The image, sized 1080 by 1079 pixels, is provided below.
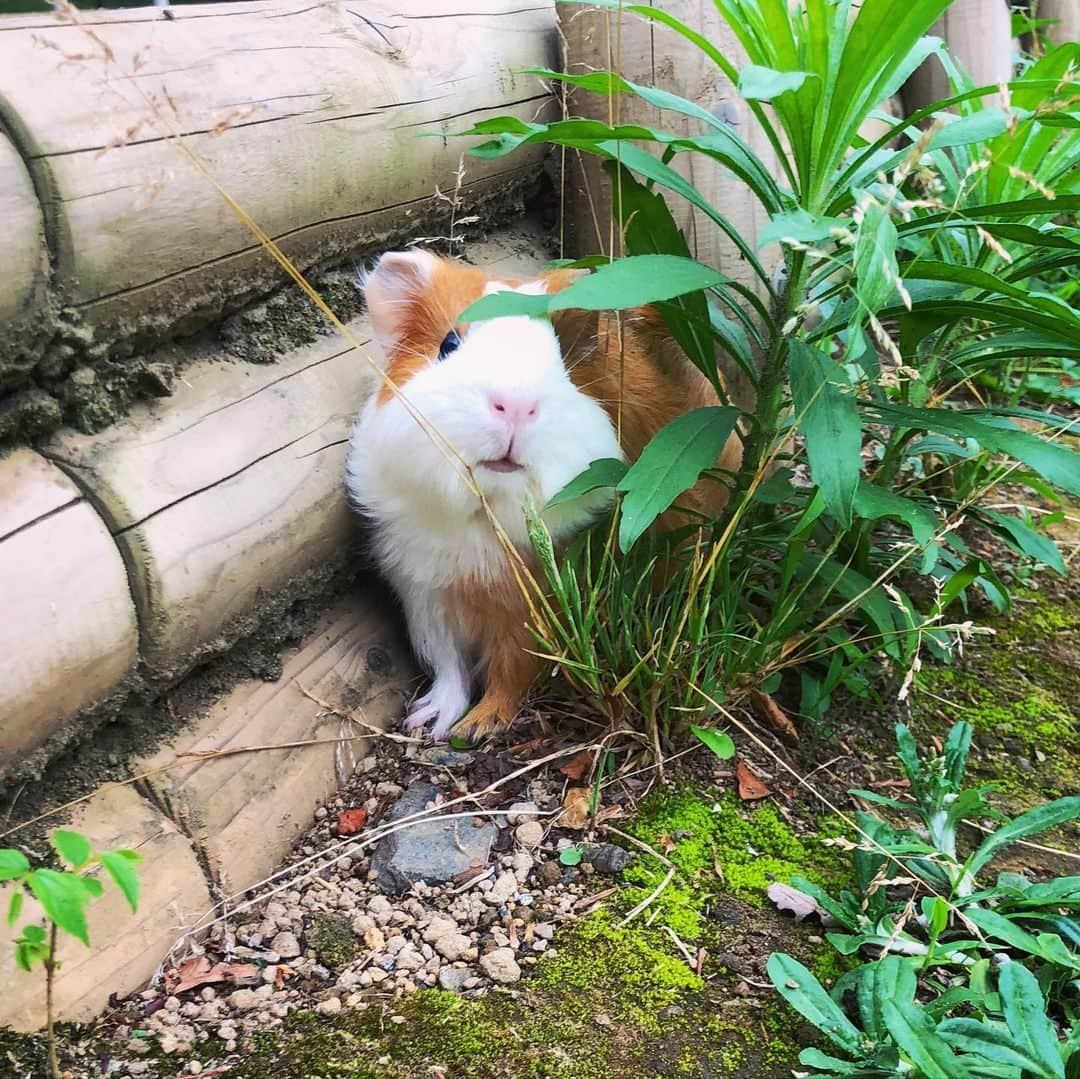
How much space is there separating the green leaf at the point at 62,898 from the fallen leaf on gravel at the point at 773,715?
1.48m

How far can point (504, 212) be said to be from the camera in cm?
318

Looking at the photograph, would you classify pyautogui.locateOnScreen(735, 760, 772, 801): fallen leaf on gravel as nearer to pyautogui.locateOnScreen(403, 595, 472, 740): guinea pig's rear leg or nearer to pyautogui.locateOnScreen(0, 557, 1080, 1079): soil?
pyautogui.locateOnScreen(0, 557, 1080, 1079): soil

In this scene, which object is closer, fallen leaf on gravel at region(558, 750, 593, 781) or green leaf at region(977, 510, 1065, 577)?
fallen leaf on gravel at region(558, 750, 593, 781)

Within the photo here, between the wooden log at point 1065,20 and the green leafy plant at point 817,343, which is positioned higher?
the wooden log at point 1065,20

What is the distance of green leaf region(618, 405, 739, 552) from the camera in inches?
65.5

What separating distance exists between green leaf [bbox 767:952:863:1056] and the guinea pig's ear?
159 centimetres

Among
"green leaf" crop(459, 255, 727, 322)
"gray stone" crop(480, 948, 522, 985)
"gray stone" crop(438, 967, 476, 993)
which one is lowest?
"gray stone" crop(438, 967, 476, 993)

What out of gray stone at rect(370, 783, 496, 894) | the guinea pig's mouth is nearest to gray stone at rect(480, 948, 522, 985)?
gray stone at rect(370, 783, 496, 894)

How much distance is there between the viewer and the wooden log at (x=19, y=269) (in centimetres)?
158

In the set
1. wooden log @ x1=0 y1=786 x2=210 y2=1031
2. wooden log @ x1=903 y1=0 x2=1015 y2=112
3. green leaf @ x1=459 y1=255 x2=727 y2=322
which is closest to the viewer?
green leaf @ x1=459 y1=255 x2=727 y2=322

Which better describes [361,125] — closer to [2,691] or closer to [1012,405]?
[2,691]

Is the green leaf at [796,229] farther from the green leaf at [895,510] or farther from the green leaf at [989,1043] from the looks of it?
the green leaf at [989,1043]

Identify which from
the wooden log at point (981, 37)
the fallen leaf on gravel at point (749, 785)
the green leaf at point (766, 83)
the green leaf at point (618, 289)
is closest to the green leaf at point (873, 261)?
the green leaf at point (766, 83)

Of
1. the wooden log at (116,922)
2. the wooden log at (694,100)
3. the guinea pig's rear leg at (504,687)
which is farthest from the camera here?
the wooden log at (694,100)
